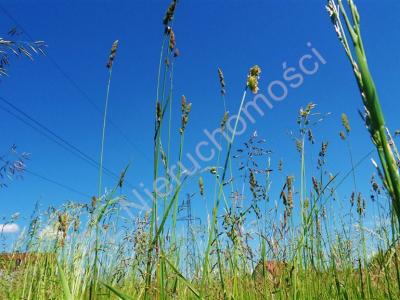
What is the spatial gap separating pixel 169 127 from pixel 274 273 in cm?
68

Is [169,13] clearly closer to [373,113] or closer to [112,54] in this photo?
[112,54]

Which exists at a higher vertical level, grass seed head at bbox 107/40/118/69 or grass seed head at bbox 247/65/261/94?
grass seed head at bbox 107/40/118/69

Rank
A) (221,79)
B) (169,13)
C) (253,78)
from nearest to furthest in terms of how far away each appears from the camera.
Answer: (253,78) < (169,13) < (221,79)

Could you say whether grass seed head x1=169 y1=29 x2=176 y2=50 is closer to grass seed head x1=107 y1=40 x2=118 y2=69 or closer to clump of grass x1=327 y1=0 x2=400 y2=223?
grass seed head x1=107 y1=40 x2=118 y2=69

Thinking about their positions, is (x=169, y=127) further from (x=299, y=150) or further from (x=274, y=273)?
(x=299, y=150)

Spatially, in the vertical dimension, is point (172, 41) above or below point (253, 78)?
above

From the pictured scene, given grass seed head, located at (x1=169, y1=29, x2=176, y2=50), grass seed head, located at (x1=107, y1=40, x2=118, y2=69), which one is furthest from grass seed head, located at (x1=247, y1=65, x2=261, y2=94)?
grass seed head, located at (x1=107, y1=40, x2=118, y2=69)

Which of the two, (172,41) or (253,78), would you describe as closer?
(253,78)

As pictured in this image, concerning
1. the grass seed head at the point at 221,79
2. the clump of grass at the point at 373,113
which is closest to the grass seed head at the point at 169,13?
the grass seed head at the point at 221,79

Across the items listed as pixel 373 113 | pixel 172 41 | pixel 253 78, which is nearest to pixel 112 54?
pixel 172 41

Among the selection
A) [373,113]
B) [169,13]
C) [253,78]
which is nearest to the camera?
[373,113]

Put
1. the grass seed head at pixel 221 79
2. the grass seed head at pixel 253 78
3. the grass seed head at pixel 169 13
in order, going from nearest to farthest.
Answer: the grass seed head at pixel 253 78, the grass seed head at pixel 169 13, the grass seed head at pixel 221 79

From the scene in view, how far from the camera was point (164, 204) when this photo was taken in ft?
4.14

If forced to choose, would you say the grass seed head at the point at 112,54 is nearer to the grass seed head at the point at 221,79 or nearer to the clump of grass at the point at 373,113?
the grass seed head at the point at 221,79
